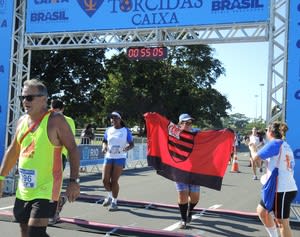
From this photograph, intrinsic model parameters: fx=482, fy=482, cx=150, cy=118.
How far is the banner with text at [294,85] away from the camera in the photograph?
377 inches

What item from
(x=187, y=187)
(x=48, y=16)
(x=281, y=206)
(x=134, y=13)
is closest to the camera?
(x=281, y=206)

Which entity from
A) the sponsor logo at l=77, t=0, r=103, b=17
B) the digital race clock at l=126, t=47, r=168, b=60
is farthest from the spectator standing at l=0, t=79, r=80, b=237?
the sponsor logo at l=77, t=0, r=103, b=17

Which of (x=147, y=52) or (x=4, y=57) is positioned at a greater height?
(x=147, y=52)

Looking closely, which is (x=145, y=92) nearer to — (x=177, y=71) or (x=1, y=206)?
(x=177, y=71)

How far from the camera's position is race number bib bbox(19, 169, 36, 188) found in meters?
4.86

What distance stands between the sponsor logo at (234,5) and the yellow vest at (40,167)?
6834mm

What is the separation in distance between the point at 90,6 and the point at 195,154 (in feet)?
16.7

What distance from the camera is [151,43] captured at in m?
11.6

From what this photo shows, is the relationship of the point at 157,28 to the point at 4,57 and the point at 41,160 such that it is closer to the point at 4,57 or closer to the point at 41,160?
the point at 4,57

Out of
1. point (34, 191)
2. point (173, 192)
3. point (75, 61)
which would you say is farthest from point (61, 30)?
point (75, 61)

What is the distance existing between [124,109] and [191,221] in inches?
1747

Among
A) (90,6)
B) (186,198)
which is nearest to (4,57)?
(90,6)

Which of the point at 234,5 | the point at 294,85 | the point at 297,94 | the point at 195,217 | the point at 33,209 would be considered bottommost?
the point at 195,217

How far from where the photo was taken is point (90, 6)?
12.1 m
